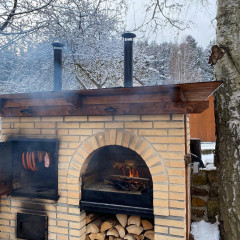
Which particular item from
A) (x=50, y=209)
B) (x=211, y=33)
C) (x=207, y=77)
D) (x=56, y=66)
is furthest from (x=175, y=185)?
(x=207, y=77)

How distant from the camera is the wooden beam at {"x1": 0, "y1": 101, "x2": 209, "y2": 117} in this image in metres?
2.63

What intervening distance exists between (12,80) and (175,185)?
28.0ft

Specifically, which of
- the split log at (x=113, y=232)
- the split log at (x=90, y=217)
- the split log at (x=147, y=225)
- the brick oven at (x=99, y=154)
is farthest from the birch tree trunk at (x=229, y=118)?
the split log at (x=90, y=217)

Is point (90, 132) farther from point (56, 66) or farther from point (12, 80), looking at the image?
point (12, 80)

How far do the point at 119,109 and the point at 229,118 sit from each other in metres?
1.67

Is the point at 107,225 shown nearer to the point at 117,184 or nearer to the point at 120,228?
the point at 120,228

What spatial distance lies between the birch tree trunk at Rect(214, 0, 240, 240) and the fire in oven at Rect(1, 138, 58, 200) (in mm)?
2408

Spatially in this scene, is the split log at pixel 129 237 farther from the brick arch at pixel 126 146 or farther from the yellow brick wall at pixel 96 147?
the brick arch at pixel 126 146

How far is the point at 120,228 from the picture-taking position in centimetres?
317

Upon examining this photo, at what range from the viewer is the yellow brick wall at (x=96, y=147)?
2.71 m

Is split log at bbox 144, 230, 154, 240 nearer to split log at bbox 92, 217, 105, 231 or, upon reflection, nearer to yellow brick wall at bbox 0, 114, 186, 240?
yellow brick wall at bbox 0, 114, 186, 240

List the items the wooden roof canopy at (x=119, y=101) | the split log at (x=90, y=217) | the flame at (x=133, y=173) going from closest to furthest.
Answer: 1. the wooden roof canopy at (x=119, y=101)
2. the split log at (x=90, y=217)
3. the flame at (x=133, y=173)

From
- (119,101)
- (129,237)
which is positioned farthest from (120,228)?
(119,101)

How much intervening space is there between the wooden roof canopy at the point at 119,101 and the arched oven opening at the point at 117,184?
67 cm
